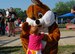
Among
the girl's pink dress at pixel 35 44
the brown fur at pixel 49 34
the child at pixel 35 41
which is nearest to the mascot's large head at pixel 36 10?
the brown fur at pixel 49 34

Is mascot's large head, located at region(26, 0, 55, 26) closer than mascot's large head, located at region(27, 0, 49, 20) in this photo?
Yes

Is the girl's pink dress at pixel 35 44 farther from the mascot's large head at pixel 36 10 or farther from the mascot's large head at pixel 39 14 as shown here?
the mascot's large head at pixel 36 10

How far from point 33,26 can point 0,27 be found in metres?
12.5

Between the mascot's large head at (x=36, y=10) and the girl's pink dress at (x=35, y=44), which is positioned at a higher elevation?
the mascot's large head at (x=36, y=10)

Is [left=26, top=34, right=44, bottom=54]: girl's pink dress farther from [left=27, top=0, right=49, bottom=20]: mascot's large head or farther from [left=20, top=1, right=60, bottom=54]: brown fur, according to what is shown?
[left=27, top=0, right=49, bottom=20]: mascot's large head

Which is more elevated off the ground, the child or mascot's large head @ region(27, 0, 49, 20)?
mascot's large head @ region(27, 0, 49, 20)

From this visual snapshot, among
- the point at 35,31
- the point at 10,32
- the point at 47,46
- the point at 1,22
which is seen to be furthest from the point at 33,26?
the point at 1,22

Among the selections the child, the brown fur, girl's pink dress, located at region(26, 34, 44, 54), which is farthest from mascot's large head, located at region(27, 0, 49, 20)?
girl's pink dress, located at region(26, 34, 44, 54)

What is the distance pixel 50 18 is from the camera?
643cm

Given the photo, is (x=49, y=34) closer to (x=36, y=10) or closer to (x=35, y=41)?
(x=35, y=41)

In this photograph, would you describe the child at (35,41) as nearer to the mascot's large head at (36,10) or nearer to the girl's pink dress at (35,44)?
the girl's pink dress at (35,44)

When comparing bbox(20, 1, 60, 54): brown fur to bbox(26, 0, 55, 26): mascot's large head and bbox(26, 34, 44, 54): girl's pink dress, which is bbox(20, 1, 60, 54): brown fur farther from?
bbox(26, 34, 44, 54): girl's pink dress

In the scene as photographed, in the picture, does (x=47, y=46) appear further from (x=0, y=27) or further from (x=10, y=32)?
(x=0, y=27)

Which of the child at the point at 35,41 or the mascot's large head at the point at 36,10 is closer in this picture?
the child at the point at 35,41
